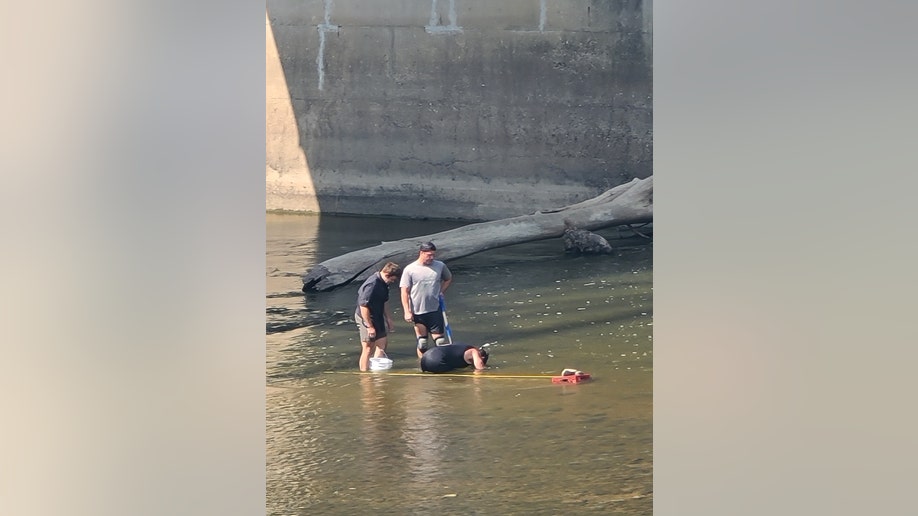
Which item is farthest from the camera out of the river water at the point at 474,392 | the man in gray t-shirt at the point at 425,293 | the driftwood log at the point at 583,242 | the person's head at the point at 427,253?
the driftwood log at the point at 583,242

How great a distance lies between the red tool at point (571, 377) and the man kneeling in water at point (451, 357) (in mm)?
390

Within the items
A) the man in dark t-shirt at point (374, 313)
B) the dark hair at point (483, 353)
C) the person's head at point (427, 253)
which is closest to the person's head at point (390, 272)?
the man in dark t-shirt at point (374, 313)

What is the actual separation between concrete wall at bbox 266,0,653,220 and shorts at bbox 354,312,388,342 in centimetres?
58

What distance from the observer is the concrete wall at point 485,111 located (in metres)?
5.74

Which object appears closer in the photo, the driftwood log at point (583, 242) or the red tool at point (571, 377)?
the red tool at point (571, 377)

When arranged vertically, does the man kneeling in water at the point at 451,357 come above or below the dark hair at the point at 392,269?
below

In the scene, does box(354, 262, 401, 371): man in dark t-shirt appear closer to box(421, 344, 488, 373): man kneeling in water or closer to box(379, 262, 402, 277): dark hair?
box(379, 262, 402, 277): dark hair

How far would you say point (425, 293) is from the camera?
5.63m

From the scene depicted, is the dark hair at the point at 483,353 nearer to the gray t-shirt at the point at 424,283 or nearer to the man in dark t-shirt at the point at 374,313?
the gray t-shirt at the point at 424,283

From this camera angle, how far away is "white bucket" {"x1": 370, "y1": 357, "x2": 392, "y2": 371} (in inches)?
221
